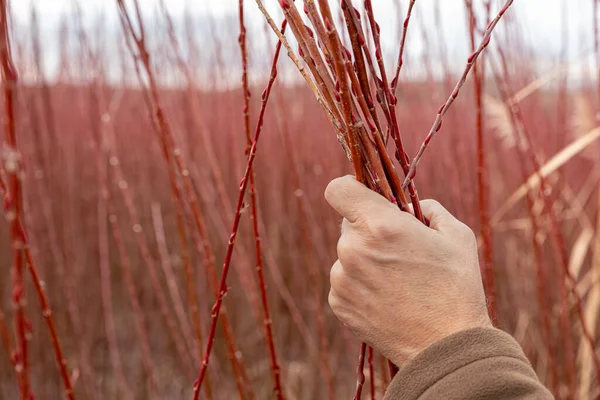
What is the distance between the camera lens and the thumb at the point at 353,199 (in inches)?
21.4

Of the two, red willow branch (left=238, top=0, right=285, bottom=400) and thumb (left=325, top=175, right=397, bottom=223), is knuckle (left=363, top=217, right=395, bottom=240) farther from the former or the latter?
red willow branch (left=238, top=0, right=285, bottom=400)

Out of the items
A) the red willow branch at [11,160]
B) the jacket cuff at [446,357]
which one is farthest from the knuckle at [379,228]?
the red willow branch at [11,160]

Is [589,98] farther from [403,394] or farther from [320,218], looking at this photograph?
[403,394]

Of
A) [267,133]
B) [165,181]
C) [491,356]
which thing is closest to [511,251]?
[267,133]

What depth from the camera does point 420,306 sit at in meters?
0.53

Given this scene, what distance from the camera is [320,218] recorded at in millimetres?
2404

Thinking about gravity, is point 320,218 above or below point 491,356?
below

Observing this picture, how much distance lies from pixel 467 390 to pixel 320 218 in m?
1.92

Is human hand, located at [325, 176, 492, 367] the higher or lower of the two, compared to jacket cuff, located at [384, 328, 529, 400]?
higher

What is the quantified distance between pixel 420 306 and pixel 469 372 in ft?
0.22

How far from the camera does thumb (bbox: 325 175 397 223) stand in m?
0.54

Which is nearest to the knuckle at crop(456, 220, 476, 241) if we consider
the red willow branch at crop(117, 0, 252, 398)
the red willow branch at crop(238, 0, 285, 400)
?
the red willow branch at crop(238, 0, 285, 400)

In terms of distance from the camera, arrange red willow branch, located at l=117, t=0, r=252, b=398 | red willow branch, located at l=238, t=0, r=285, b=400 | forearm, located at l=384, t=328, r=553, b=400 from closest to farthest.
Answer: forearm, located at l=384, t=328, r=553, b=400 → red willow branch, located at l=238, t=0, r=285, b=400 → red willow branch, located at l=117, t=0, r=252, b=398

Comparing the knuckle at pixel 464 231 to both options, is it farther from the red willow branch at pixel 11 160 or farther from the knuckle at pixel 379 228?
the red willow branch at pixel 11 160
